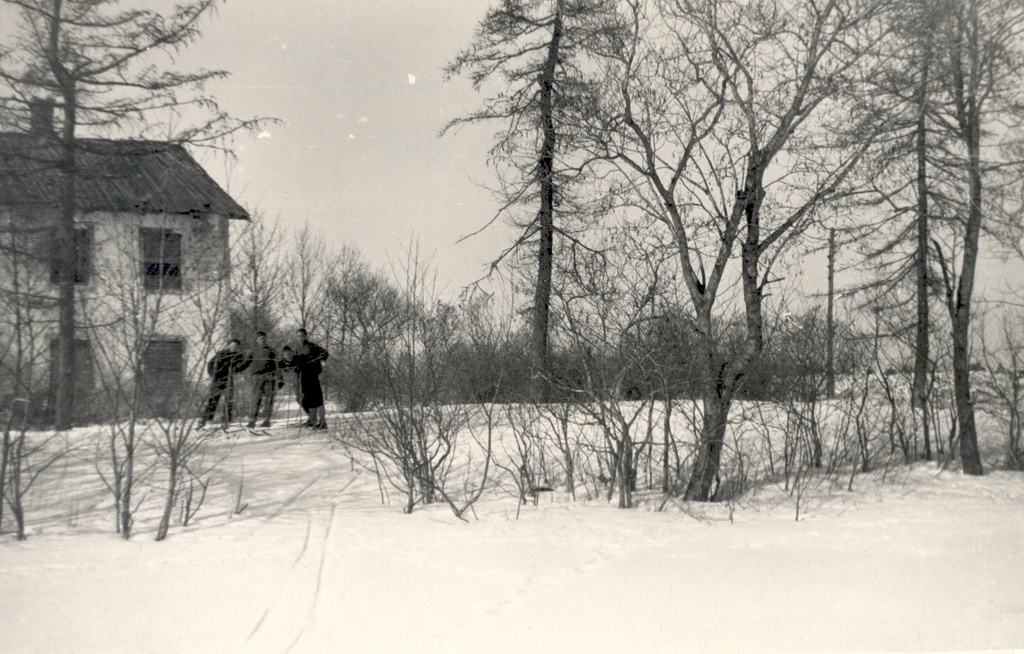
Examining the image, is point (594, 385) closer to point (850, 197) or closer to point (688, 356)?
point (688, 356)

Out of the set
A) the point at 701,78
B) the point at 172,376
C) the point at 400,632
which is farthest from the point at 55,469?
the point at 701,78

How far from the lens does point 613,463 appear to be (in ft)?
31.6

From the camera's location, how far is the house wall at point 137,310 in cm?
723

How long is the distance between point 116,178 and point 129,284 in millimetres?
3350

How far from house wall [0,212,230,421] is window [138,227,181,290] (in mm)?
49

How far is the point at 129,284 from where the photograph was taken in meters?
7.23

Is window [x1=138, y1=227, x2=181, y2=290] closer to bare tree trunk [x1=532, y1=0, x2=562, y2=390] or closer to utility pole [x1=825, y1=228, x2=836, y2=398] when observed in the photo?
bare tree trunk [x1=532, y1=0, x2=562, y2=390]

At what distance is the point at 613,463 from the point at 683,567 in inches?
120

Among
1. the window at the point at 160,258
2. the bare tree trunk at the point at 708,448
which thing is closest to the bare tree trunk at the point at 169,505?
the window at the point at 160,258

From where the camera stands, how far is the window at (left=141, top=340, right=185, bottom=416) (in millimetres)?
7363

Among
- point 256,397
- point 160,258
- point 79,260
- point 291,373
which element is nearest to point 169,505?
point 160,258

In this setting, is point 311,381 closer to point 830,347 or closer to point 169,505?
point 169,505

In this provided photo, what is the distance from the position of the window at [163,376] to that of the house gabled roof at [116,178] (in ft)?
4.00

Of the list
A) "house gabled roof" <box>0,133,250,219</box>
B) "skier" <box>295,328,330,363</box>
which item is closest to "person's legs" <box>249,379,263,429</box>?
"skier" <box>295,328,330,363</box>
